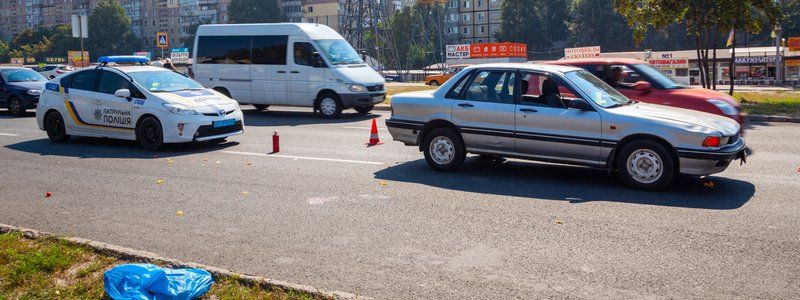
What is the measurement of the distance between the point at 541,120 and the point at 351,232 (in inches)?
140

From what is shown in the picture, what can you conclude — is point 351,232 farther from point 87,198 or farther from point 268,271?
point 87,198

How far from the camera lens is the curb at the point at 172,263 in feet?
16.9

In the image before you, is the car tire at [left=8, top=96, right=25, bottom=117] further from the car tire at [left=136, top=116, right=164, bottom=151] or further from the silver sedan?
the silver sedan

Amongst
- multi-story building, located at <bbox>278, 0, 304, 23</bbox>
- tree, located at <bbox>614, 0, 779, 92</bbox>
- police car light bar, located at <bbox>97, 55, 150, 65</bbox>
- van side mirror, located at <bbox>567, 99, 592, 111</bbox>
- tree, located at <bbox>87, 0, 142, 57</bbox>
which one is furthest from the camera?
multi-story building, located at <bbox>278, 0, 304, 23</bbox>

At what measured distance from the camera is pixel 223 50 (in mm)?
21094

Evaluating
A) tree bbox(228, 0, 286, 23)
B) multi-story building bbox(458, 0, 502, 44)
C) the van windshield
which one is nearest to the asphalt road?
the van windshield

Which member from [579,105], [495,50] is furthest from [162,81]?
[495,50]

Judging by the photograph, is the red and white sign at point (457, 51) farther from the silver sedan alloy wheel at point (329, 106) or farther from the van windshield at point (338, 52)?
the silver sedan alloy wheel at point (329, 106)

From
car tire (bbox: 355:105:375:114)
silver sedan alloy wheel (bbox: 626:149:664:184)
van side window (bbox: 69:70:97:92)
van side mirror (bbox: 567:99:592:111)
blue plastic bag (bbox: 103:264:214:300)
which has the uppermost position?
van side window (bbox: 69:70:97:92)

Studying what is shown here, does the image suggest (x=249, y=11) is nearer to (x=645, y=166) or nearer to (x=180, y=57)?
(x=180, y=57)

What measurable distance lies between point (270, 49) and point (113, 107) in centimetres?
734

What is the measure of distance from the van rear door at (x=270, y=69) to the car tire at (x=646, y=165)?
12857 mm

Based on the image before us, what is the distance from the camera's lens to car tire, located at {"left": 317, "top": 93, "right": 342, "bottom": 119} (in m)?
19.6

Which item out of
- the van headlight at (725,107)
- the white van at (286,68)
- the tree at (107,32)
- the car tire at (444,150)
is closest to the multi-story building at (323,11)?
the tree at (107,32)
